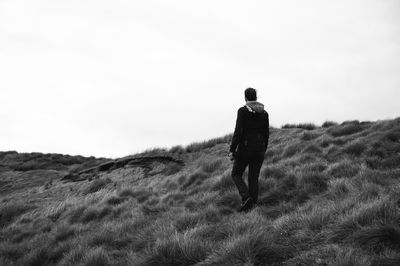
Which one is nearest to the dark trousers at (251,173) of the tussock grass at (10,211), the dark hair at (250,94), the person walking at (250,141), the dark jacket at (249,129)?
the person walking at (250,141)

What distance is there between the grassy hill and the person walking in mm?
376

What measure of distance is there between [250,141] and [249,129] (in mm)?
222

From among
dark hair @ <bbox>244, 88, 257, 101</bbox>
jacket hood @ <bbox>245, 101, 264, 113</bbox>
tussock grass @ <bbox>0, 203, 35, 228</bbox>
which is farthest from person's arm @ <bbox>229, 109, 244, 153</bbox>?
tussock grass @ <bbox>0, 203, 35, 228</bbox>

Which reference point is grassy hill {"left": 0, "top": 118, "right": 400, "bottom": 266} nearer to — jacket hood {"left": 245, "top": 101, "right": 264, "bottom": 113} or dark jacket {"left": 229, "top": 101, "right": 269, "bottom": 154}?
dark jacket {"left": 229, "top": 101, "right": 269, "bottom": 154}

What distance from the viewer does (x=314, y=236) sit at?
4742 millimetres

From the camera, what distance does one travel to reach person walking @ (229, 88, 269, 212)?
661 cm

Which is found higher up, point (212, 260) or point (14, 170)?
point (14, 170)

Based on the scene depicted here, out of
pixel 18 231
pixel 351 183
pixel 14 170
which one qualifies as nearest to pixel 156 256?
pixel 351 183

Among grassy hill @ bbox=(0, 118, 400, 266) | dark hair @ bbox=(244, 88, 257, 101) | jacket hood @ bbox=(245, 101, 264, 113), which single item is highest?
dark hair @ bbox=(244, 88, 257, 101)

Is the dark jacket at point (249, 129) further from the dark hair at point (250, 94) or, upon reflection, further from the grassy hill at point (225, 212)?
the grassy hill at point (225, 212)

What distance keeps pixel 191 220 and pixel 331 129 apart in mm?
7622

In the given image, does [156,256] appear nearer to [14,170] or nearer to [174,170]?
[174,170]

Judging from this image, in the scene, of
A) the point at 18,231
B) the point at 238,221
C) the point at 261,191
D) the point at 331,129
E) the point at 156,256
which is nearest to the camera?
the point at 156,256

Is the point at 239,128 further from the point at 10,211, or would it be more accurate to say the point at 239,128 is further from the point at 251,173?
the point at 10,211
